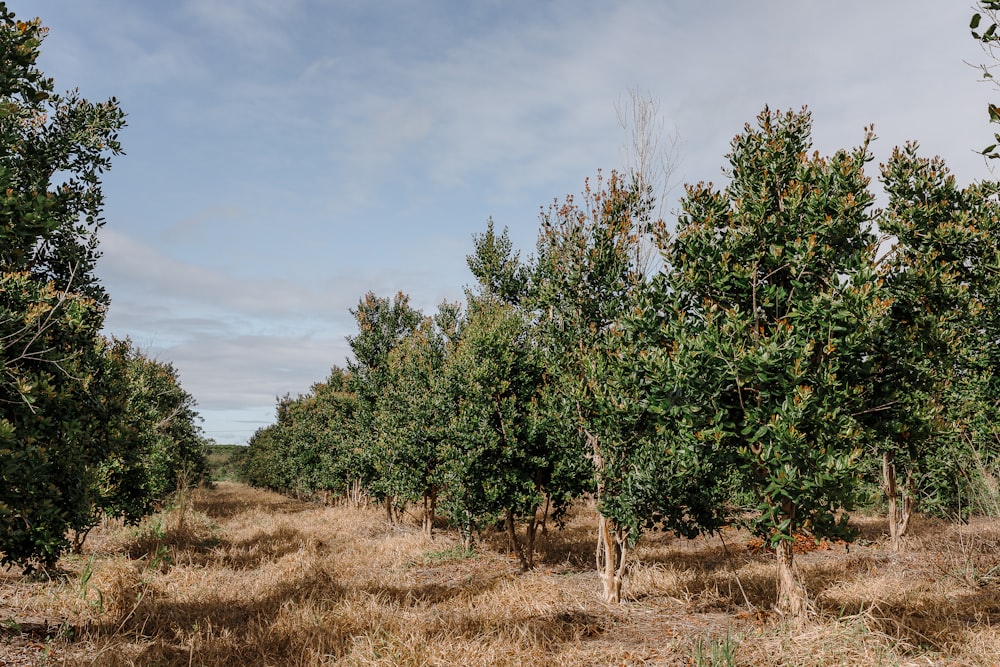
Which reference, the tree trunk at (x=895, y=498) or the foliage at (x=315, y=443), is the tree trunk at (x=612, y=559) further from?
the foliage at (x=315, y=443)

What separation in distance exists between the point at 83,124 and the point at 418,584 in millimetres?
9763

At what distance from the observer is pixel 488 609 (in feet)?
27.6

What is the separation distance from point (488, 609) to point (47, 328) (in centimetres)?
732

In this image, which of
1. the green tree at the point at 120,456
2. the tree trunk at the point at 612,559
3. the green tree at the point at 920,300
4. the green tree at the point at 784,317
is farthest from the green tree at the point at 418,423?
the green tree at the point at 920,300

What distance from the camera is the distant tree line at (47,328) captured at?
20.7 ft

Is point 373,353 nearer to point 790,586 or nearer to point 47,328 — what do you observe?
point 47,328

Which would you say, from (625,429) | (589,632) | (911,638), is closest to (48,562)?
(589,632)

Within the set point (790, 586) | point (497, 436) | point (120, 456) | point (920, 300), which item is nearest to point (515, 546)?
point (497, 436)

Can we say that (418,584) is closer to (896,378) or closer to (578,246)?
(578,246)

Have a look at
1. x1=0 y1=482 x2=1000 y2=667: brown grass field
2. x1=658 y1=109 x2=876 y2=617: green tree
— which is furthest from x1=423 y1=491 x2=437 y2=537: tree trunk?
x1=658 y1=109 x2=876 y2=617: green tree

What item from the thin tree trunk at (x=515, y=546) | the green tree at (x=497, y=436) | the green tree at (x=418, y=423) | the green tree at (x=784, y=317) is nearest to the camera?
the green tree at (x=784, y=317)

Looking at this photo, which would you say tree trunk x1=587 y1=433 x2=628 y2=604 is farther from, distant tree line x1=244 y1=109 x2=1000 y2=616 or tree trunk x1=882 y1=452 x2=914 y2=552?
tree trunk x1=882 y1=452 x2=914 y2=552

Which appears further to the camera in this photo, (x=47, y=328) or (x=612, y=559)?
(x=612, y=559)

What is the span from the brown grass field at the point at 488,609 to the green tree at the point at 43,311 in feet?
4.89
